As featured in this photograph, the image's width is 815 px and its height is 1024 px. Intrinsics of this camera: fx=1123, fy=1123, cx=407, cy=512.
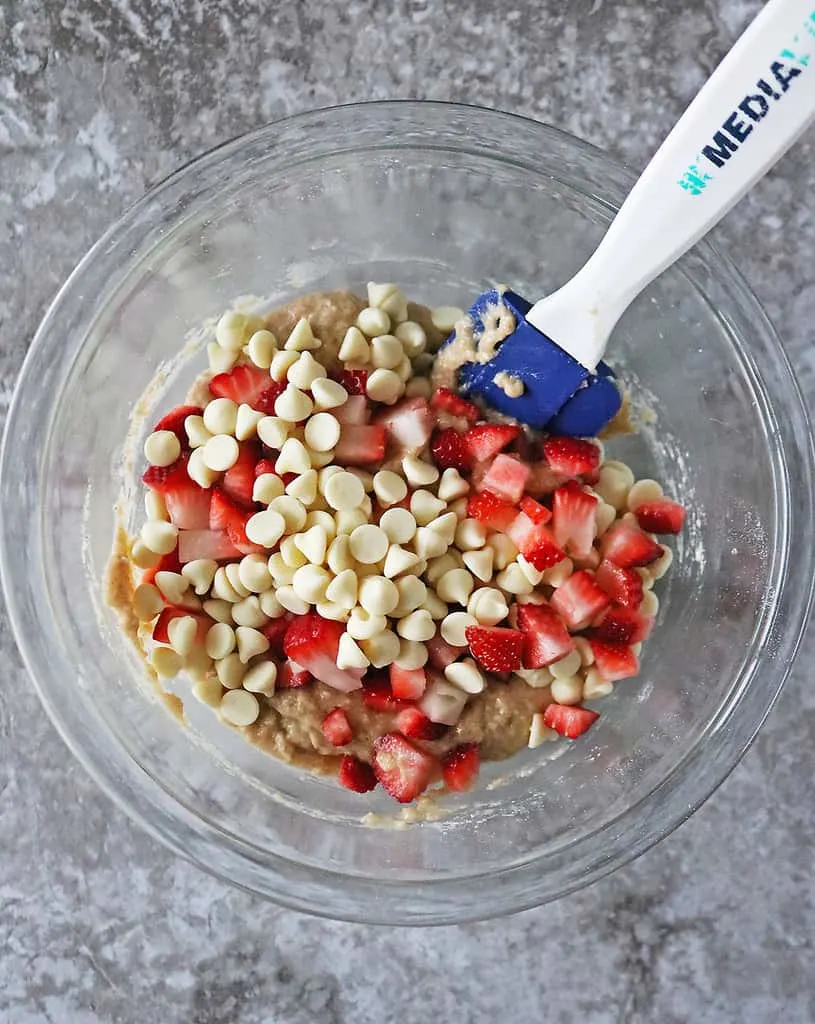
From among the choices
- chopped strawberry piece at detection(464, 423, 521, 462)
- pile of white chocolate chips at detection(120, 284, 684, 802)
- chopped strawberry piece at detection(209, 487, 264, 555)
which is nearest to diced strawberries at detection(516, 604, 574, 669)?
pile of white chocolate chips at detection(120, 284, 684, 802)

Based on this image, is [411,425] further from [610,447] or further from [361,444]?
[610,447]

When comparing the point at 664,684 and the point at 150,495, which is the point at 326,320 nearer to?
the point at 150,495

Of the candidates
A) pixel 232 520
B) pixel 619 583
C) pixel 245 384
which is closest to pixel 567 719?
pixel 619 583

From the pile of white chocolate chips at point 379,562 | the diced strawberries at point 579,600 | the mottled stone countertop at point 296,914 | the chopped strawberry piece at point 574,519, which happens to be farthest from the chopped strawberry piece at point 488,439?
the mottled stone countertop at point 296,914

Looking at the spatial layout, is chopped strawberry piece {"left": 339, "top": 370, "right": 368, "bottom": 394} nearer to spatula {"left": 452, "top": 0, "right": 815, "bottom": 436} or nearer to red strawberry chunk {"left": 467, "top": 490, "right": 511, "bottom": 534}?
spatula {"left": 452, "top": 0, "right": 815, "bottom": 436}

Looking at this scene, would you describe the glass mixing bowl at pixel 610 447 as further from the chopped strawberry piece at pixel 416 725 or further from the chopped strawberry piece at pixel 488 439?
the chopped strawberry piece at pixel 488 439
